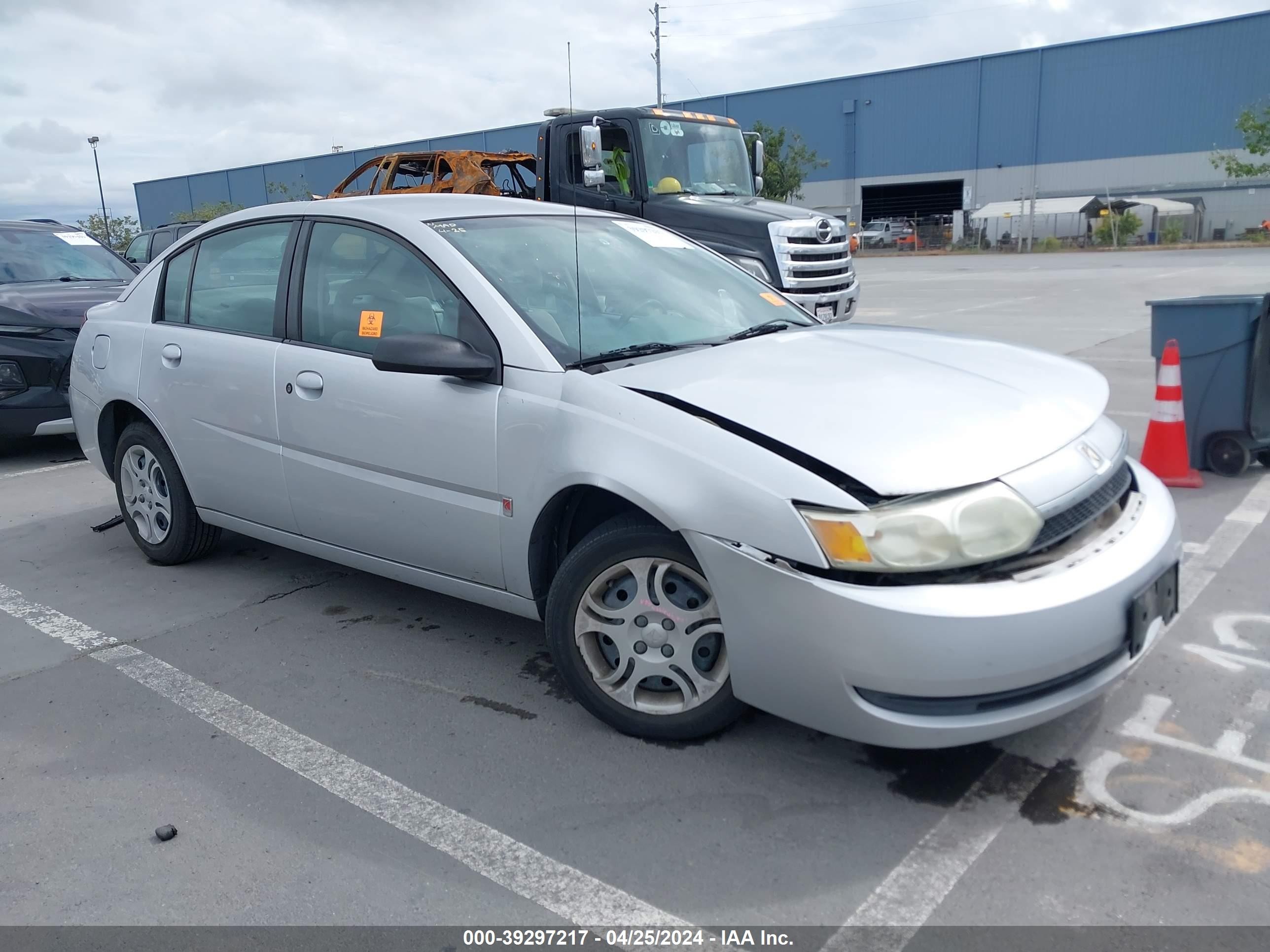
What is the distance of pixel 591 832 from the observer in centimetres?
Answer: 266

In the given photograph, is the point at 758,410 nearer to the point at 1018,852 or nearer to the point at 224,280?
the point at 1018,852

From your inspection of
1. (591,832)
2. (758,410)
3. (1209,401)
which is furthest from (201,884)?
(1209,401)

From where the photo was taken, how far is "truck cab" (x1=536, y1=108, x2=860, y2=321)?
11031mm

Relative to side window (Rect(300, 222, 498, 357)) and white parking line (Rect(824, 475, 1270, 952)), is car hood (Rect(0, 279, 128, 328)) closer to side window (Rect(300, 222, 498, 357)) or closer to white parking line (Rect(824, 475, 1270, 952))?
side window (Rect(300, 222, 498, 357))

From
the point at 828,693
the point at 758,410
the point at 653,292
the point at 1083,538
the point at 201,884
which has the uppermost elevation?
the point at 653,292

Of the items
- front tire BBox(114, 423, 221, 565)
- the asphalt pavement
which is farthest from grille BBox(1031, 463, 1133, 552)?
front tire BBox(114, 423, 221, 565)

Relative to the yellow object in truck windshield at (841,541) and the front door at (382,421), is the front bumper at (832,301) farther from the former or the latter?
the yellow object in truck windshield at (841,541)

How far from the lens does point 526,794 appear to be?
285 cm

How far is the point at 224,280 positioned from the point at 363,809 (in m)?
2.65

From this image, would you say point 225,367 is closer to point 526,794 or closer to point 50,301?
point 526,794

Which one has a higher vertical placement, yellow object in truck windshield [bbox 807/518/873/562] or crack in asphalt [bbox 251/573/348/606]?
yellow object in truck windshield [bbox 807/518/873/562]

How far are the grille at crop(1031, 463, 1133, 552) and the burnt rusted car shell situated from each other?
36.3ft

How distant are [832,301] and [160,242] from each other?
9.40 metres

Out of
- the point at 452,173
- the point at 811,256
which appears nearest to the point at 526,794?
the point at 811,256
